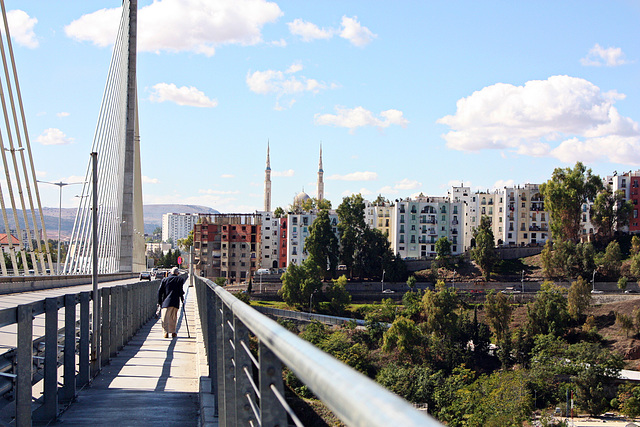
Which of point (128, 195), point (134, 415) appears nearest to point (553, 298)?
point (128, 195)

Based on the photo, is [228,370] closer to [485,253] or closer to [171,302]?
[171,302]

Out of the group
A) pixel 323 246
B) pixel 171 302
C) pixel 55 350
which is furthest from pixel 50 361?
pixel 323 246

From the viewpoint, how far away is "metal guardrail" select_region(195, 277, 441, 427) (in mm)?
1034

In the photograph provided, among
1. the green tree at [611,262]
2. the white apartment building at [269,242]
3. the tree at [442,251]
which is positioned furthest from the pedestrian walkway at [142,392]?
the white apartment building at [269,242]

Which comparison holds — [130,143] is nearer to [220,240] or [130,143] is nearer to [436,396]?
[436,396]

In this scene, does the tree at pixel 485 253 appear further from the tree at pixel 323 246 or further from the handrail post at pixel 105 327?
the handrail post at pixel 105 327

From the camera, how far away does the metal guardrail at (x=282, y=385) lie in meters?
1.03

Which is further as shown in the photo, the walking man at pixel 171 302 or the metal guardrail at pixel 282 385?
the walking man at pixel 171 302

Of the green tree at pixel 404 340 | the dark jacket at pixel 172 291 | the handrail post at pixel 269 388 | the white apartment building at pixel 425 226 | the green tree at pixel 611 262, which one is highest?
the white apartment building at pixel 425 226

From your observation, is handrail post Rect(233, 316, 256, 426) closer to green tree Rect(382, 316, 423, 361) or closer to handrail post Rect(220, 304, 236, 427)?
handrail post Rect(220, 304, 236, 427)

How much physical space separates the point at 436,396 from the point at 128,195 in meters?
24.3

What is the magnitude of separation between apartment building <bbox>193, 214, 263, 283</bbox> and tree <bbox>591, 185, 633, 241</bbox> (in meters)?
45.3

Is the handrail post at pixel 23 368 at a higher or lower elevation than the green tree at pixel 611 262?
higher

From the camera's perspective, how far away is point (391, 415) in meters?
0.99
